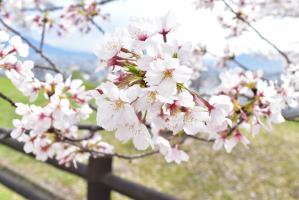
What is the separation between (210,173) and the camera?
6156 mm

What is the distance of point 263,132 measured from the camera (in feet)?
24.9

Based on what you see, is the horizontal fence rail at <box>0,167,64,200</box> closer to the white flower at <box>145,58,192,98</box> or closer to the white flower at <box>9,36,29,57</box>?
the white flower at <box>9,36,29,57</box>

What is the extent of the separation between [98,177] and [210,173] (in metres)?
3.49

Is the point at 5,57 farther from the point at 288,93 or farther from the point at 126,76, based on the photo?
the point at 288,93

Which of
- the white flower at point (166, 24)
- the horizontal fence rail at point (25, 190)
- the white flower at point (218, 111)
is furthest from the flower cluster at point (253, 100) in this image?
the horizontal fence rail at point (25, 190)

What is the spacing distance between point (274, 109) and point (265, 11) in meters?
5.08

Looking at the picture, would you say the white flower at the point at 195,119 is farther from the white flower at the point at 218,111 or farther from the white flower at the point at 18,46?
the white flower at the point at 18,46

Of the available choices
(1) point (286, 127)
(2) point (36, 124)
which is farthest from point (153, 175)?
(2) point (36, 124)

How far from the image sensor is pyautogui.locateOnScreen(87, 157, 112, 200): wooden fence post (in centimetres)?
283

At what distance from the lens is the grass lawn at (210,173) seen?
18.6ft

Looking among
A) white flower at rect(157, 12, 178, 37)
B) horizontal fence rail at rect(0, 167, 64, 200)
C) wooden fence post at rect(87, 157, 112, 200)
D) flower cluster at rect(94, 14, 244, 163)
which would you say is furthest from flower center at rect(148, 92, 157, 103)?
horizontal fence rail at rect(0, 167, 64, 200)

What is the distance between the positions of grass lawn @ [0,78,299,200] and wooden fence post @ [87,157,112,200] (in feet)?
7.80

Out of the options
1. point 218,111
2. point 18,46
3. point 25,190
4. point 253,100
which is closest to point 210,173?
point 25,190

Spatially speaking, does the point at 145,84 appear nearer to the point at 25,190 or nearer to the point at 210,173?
the point at 25,190
